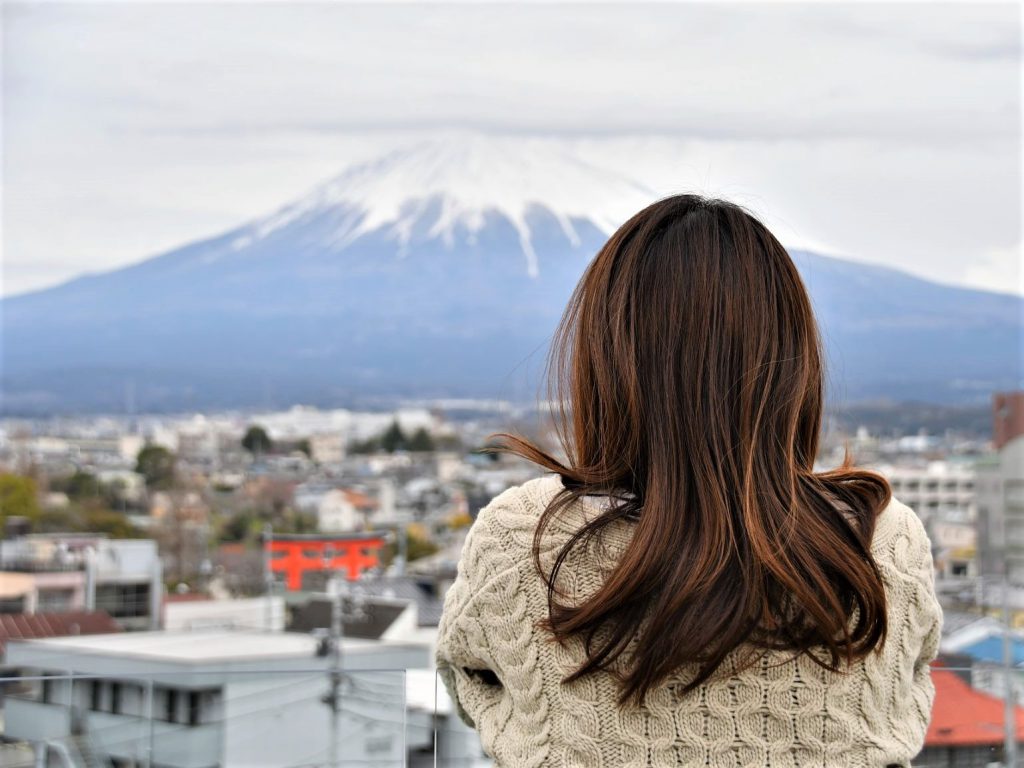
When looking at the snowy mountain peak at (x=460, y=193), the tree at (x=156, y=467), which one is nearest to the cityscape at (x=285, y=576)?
the tree at (x=156, y=467)

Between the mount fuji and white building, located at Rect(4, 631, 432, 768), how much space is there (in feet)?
184

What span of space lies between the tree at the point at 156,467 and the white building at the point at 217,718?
104 ft

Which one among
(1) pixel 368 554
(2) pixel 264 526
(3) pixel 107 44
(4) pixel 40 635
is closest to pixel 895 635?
(4) pixel 40 635

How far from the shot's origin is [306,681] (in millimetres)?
1099

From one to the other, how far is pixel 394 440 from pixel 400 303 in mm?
30294

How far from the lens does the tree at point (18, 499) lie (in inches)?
1123

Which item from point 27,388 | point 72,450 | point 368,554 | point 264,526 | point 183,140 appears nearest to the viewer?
point 368,554

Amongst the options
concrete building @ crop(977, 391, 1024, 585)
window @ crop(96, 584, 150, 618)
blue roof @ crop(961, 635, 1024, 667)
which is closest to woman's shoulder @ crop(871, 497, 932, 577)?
blue roof @ crop(961, 635, 1024, 667)

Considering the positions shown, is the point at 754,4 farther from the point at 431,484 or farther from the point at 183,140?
the point at 431,484

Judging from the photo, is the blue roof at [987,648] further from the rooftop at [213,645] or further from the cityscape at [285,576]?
the rooftop at [213,645]

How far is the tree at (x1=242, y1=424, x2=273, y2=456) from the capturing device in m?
39.2

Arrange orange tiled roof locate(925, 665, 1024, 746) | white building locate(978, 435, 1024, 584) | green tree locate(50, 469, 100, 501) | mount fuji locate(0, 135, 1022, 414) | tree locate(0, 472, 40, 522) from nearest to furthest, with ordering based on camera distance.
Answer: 1. orange tiled roof locate(925, 665, 1024, 746)
2. white building locate(978, 435, 1024, 584)
3. tree locate(0, 472, 40, 522)
4. green tree locate(50, 469, 100, 501)
5. mount fuji locate(0, 135, 1022, 414)

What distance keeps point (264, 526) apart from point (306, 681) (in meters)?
27.9

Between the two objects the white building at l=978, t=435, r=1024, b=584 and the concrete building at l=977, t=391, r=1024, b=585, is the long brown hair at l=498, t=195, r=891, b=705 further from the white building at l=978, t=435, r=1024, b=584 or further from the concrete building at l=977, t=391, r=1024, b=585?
the white building at l=978, t=435, r=1024, b=584
